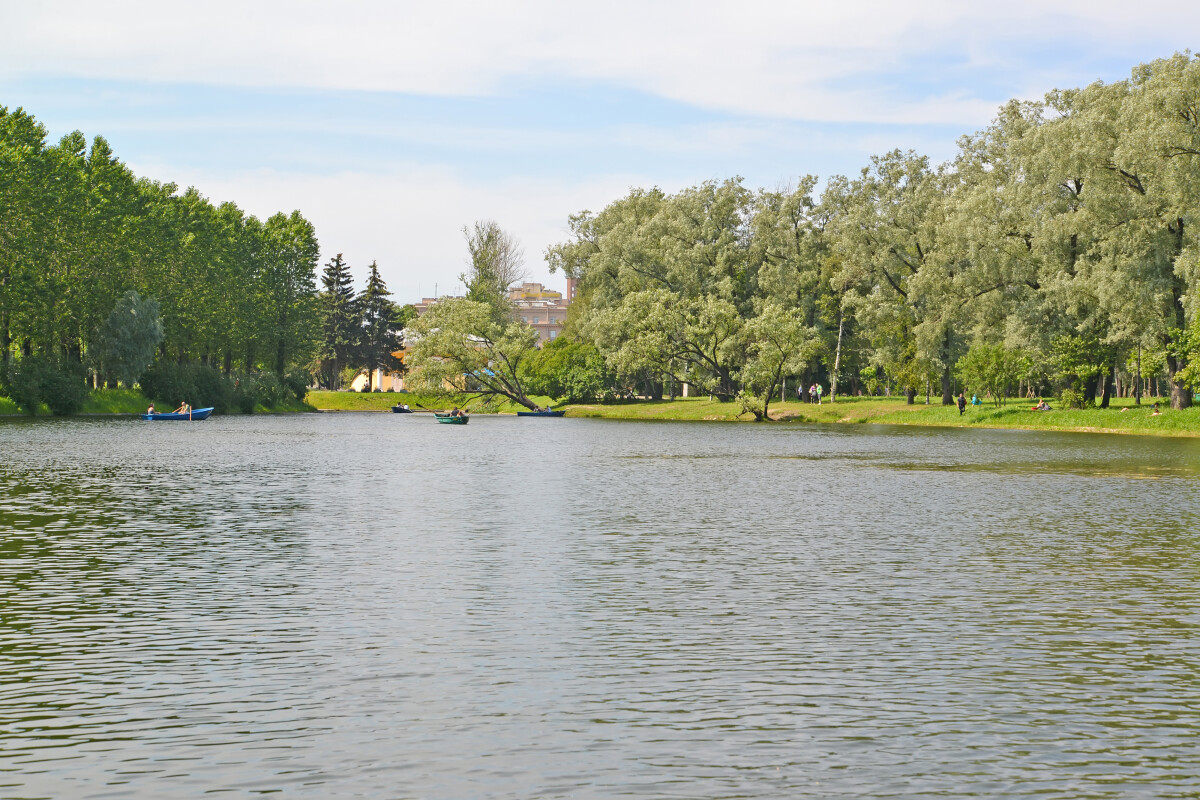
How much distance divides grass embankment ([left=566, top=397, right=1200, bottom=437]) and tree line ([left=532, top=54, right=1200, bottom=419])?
212 centimetres

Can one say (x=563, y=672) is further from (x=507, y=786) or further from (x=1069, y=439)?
(x=1069, y=439)

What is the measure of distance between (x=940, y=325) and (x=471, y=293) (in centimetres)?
7885

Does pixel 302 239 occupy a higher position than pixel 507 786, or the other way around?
pixel 302 239

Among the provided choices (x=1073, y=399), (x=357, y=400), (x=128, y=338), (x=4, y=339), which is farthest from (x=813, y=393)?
(x=357, y=400)

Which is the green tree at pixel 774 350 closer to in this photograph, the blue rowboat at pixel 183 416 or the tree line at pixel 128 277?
the blue rowboat at pixel 183 416

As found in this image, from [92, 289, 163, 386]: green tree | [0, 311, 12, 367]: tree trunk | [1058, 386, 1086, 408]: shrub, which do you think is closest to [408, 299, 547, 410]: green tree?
[92, 289, 163, 386]: green tree

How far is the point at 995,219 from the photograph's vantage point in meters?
84.6

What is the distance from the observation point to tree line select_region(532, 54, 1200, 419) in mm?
72375

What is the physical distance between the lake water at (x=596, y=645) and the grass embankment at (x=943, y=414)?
4285 cm

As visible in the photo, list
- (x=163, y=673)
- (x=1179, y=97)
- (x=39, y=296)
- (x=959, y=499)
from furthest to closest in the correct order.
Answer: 1. (x=39, y=296)
2. (x=1179, y=97)
3. (x=959, y=499)
4. (x=163, y=673)

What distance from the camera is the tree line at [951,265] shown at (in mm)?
72375

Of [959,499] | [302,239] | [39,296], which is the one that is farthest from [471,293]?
[959,499]

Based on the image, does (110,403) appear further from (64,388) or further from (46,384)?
(46,384)

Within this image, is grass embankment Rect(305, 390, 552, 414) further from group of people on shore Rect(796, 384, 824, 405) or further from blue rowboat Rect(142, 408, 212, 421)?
group of people on shore Rect(796, 384, 824, 405)
